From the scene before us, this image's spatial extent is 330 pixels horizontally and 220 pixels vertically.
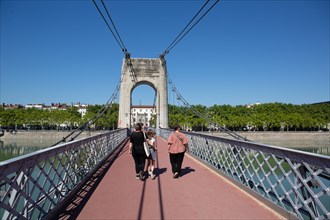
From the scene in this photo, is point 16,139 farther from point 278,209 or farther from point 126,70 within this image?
point 278,209

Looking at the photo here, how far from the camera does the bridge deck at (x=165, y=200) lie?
4001 millimetres

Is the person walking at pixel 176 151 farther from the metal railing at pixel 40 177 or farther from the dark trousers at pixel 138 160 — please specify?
the metal railing at pixel 40 177

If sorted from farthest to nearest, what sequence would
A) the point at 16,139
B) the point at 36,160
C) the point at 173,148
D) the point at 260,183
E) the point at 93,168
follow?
the point at 16,139, the point at 93,168, the point at 173,148, the point at 260,183, the point at 36,160

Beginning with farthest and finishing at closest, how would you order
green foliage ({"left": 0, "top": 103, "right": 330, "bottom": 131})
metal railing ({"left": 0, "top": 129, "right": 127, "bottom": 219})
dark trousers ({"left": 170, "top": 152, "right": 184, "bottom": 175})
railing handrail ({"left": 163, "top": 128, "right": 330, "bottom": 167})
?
1. green foliage ({"left": 0, "top": 103, "right": 330, "bottom": 131})
2. dark trousers ({"left": 170, "top": 152, "right": 184, "bottom": 175})
3. railing handrail ({"left": 163, "top": 128, "right": 330, "bottom": 167})
4. metal railing ({"left": 0, "top": 129, "right": 127, "bottom": 219})

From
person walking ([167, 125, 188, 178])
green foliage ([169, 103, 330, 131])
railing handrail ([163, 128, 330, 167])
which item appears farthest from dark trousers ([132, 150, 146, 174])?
green foliage ([169, 103, 330, 131])

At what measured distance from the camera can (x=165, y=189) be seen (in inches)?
217

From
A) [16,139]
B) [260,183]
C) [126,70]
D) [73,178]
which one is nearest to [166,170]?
[73,178]

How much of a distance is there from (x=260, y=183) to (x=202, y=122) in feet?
204

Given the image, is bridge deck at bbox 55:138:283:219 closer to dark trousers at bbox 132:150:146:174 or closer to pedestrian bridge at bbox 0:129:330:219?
pedestrian bridge at bbox 0:129:330:219

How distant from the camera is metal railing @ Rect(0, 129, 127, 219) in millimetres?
2902

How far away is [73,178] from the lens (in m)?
5.66

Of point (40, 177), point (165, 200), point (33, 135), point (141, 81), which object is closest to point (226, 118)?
point (33, 135)

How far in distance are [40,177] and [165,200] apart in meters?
2.09

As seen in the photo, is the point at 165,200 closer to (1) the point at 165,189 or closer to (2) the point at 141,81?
(1) the point at 165,189
